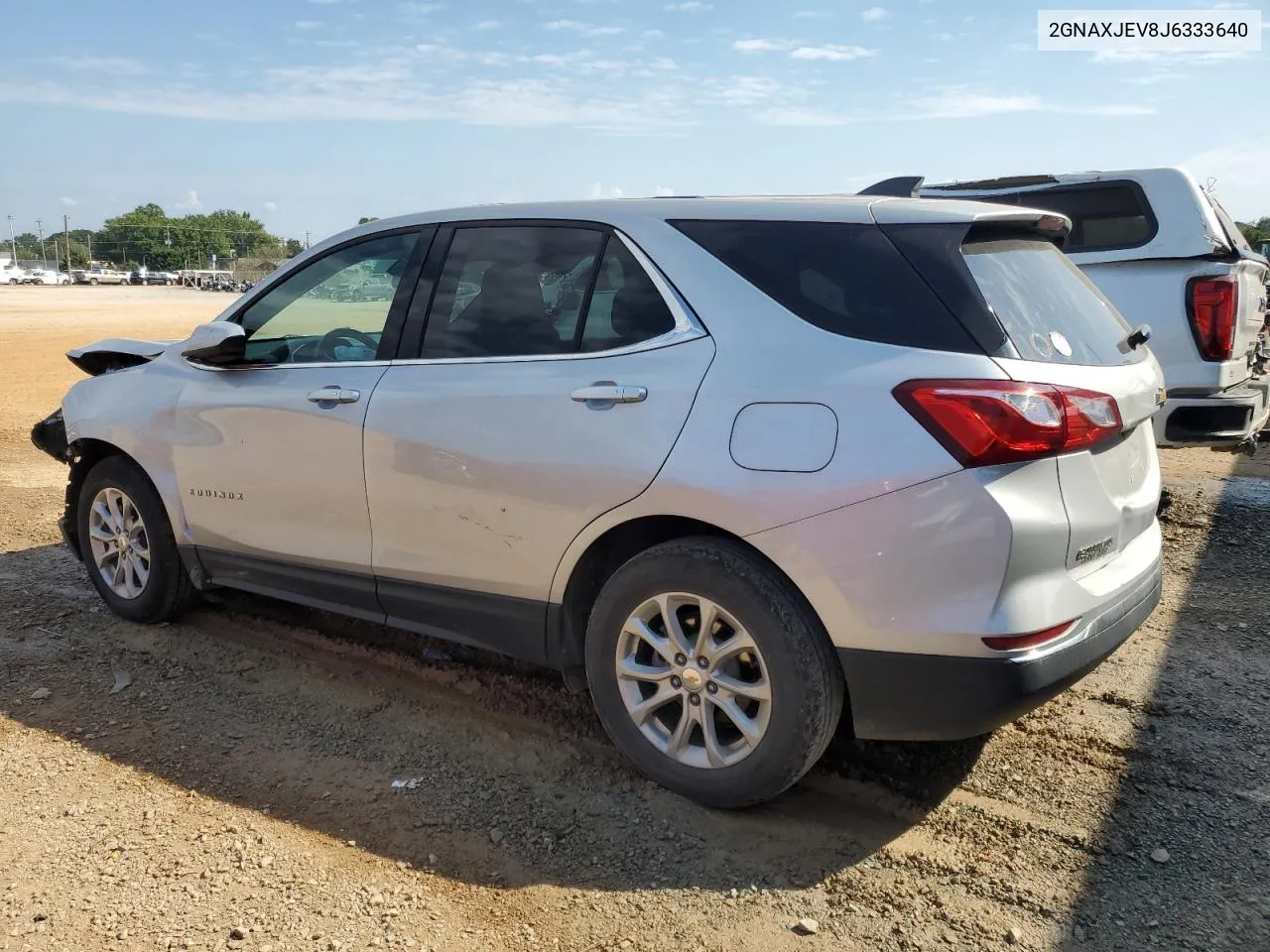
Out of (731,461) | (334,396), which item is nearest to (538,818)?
(731,461)

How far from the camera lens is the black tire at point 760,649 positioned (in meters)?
2.84

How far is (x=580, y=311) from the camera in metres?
3.33

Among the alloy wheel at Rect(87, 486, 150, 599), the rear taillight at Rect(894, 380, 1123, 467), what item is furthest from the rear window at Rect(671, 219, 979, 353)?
the alloy wheel at Rect(87, 486, 150, 599)

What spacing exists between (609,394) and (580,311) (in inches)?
14.5

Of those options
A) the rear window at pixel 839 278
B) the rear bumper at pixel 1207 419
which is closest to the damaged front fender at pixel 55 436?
the rear window at pixel 839 278

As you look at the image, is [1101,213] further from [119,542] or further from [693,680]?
[119,542]

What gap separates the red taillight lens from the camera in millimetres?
2631

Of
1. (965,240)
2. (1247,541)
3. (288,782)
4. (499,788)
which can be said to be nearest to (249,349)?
(288,782)

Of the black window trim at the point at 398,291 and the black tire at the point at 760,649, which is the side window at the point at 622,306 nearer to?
the black tire at the point at 760,649

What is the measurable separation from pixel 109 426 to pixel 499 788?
8.65 ft

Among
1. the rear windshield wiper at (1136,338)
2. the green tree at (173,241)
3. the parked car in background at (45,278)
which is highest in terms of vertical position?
the green tree at (173,241)

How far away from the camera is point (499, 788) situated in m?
3.28

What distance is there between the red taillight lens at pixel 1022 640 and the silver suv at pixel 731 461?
1 centimetres

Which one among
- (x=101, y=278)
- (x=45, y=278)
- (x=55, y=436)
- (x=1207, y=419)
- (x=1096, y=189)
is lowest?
(x=55, y=436)
